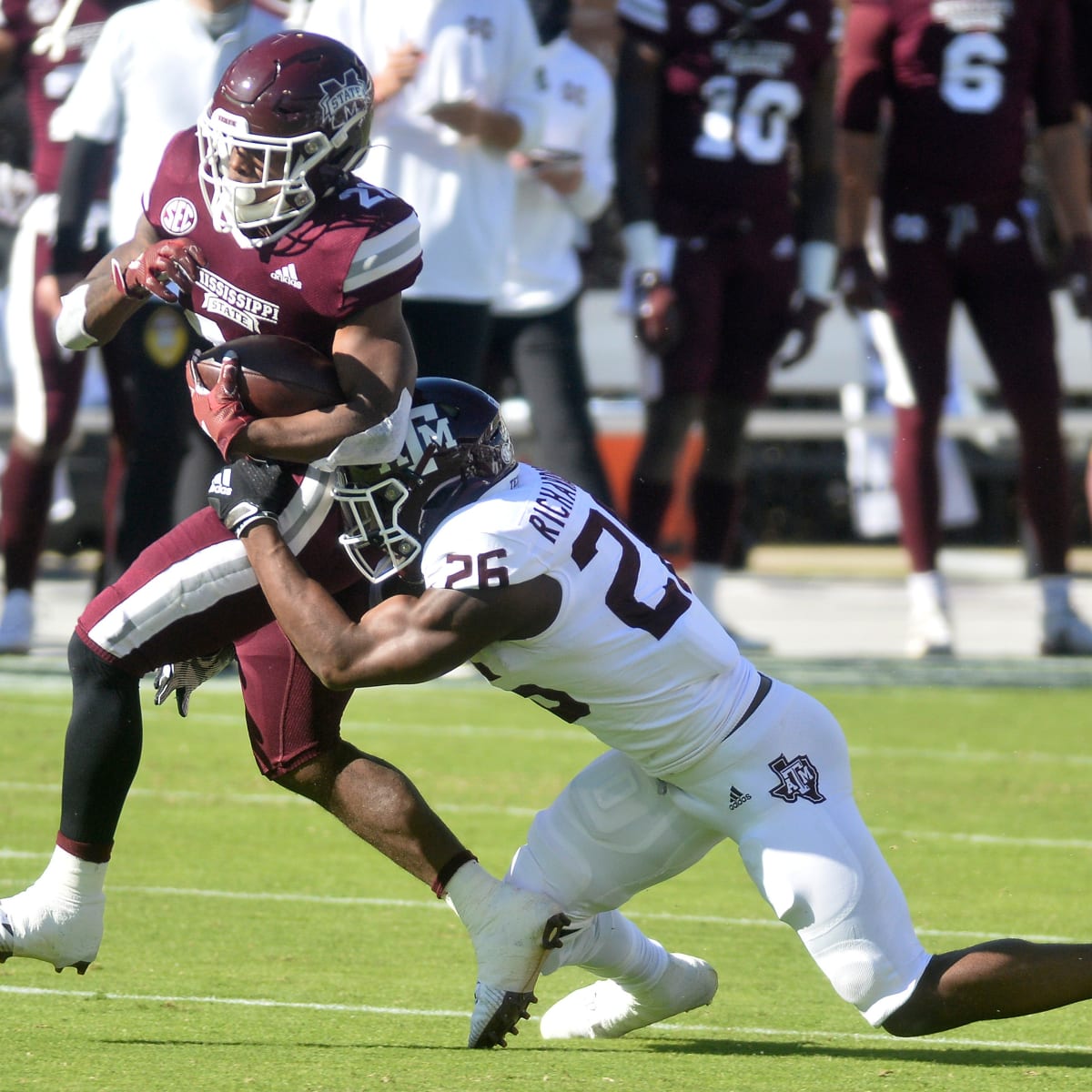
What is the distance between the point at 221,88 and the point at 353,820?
1.22m

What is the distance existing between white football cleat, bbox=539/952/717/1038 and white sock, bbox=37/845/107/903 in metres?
0.76

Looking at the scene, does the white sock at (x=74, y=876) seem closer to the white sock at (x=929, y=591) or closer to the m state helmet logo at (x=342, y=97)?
the m state helmet logo at (x=342, y=97)

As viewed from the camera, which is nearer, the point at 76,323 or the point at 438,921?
the point at 76,323

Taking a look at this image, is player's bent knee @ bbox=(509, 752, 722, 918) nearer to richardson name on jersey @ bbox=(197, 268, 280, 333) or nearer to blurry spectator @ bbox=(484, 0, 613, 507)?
richardson name on jersey @ bbox=(197, 268, 280, 333)

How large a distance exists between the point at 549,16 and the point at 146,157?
5.34 ft

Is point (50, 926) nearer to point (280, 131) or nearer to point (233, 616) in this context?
point (233, 616)

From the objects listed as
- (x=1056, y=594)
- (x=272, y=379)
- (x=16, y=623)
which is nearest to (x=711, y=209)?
(x=1056, y=594)

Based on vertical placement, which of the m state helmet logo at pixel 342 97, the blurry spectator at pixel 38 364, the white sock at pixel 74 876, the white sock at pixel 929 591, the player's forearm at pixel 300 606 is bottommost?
the white sock at pixel 929 591

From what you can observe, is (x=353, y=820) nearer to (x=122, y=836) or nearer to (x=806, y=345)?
(x=122, y=836)

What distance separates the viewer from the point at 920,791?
18.3 ft

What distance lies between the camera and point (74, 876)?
3521 mm

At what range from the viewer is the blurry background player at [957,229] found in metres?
7.45

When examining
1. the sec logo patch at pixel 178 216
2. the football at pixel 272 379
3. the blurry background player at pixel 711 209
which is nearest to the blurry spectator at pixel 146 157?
the blurry background player at pixel 711 209

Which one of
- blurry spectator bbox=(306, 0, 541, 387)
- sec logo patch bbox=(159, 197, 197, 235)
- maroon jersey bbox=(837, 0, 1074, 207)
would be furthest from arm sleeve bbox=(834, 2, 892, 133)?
sec logo patch bbox=(159, 197, 197, 235)
